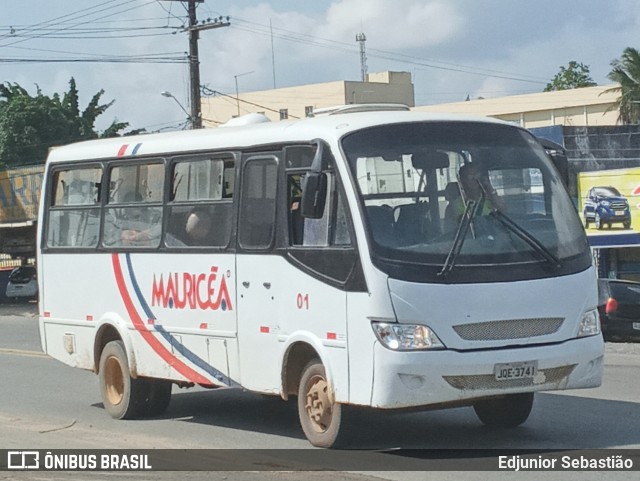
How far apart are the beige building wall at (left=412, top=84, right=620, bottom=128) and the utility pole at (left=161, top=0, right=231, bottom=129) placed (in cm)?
1717

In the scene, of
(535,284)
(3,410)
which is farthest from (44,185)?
(535,284)

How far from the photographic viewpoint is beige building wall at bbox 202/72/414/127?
80250 millimetres

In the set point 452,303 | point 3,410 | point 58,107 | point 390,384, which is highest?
point 58,107

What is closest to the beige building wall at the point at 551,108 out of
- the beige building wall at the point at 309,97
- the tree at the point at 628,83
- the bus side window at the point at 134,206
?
the tree at the point at 628,83

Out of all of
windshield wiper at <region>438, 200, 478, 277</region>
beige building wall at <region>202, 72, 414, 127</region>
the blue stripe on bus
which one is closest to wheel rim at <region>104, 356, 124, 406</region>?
the blue stripe on bus

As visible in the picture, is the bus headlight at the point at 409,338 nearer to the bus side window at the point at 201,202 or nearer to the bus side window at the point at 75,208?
the bus side window at the point at 201,202

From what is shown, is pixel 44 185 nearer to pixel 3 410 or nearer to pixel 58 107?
pixel 3 410

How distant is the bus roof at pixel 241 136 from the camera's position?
967cm

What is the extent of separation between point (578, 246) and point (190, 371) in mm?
3878

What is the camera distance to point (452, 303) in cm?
878

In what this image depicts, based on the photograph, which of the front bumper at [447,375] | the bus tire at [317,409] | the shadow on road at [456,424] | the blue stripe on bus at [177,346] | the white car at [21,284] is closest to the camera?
the front bumper at [447,375]

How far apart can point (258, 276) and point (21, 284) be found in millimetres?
37936

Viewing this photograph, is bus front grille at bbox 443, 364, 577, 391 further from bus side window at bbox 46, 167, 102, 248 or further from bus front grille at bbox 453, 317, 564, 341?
bus side window at bbox 46, 167, 102, 248

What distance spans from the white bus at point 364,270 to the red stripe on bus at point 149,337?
22 millimetres
